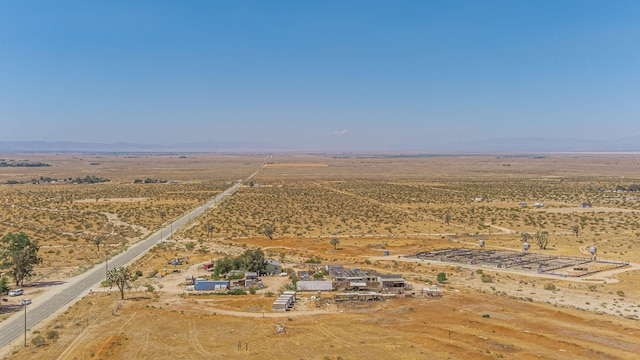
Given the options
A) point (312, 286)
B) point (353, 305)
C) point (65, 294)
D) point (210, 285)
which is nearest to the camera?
point (353, 305)

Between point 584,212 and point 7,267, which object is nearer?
point 7,267

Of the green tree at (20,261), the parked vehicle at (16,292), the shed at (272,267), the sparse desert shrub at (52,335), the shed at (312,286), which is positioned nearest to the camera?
the sparse desert shrub at (52,335)

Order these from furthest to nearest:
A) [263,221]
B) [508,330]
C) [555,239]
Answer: [263,221] < [555,239] < [508,330]

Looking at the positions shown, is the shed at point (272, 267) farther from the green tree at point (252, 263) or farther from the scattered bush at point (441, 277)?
the scattered bush at point (441, 277)

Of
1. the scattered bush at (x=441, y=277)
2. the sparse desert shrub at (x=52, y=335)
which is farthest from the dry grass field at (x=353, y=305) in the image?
the scattered bush at (x=441, y=277)

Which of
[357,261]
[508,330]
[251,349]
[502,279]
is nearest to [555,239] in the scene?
[502,279]

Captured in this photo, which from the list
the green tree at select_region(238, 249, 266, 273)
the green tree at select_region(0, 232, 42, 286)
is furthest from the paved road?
the green tree at select_region(238, 249, 266, 273)

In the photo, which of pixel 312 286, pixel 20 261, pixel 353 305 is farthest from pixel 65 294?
pixel 353 305

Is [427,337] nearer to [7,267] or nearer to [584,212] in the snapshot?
[7,267]

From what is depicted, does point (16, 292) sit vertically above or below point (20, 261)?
below

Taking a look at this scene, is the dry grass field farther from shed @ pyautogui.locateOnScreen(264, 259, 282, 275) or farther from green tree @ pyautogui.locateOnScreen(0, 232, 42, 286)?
green tree @ pyautogui.locateOnScreen(0, 232, 42, 286)

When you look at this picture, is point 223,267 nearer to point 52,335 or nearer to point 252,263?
point 252,263
